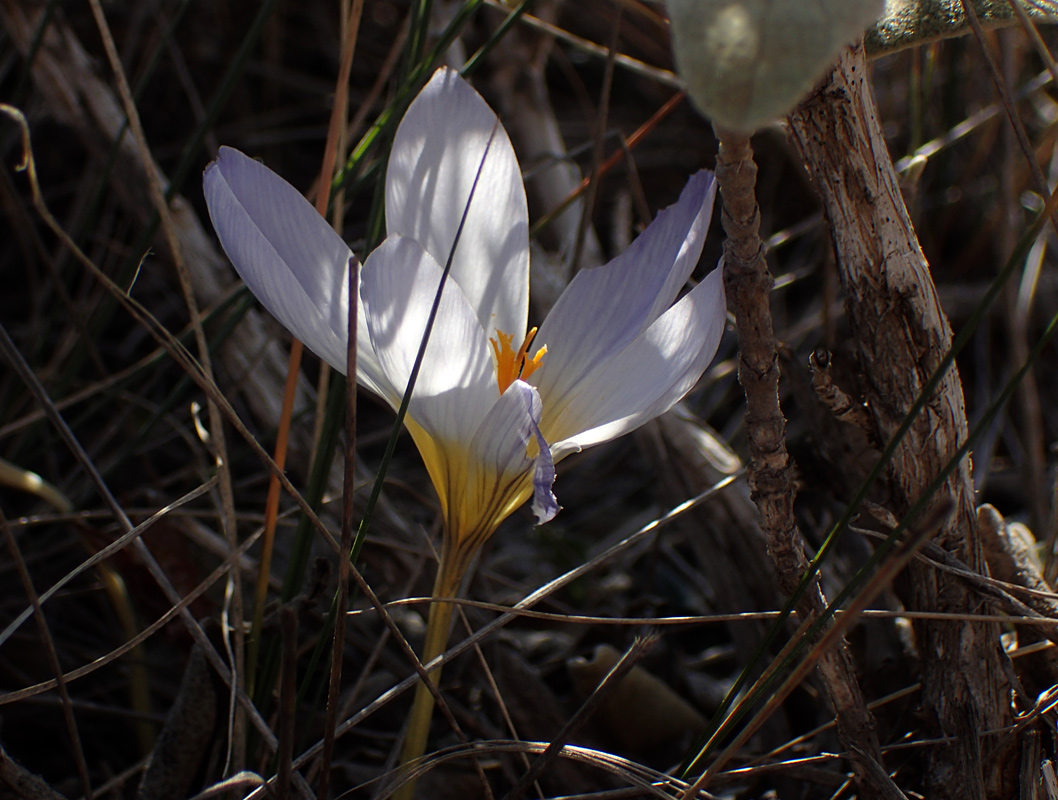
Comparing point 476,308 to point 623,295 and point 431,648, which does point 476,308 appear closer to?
point 623,295

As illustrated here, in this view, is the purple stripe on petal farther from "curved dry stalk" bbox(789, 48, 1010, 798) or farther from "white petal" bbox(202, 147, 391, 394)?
"curved dry stalk" bbox(789, 48, 1010, 798)

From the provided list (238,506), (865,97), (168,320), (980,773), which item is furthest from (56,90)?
(980,773)

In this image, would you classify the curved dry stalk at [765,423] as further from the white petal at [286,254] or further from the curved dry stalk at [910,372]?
the white petal at [286,254]

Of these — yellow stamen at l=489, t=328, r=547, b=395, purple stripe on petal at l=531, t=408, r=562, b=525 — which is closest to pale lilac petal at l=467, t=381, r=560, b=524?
purple stripe on petal at l=531, t=408, r=562, b=525

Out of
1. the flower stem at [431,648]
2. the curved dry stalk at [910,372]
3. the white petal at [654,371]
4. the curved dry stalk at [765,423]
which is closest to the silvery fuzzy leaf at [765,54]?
the curved dry stalk at [765,423]

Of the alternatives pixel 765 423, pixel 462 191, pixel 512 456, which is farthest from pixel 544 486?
pixel 462 191

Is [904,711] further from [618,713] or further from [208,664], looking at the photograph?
[208,664]
